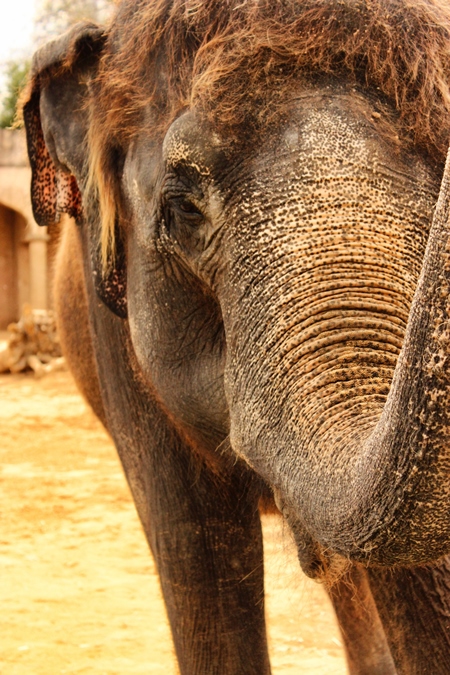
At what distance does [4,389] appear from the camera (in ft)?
38.6

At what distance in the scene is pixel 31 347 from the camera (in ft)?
42.4

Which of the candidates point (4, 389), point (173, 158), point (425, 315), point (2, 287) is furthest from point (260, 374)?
point (2, 287)

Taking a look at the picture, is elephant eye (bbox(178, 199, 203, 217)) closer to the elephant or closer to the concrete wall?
the elephant

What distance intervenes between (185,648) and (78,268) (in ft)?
4.50

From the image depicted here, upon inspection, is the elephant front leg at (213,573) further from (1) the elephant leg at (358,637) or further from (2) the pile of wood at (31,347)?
(2) the pile of wood at (31,347)

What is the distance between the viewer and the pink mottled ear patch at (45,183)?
2.83 metres

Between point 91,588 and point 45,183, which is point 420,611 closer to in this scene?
point 45,183

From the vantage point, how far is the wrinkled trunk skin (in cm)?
147

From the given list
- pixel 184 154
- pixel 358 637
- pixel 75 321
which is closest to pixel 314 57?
pixel 184 154

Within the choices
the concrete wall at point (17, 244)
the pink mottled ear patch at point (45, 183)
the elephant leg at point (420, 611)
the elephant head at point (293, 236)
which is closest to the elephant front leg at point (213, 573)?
the elephant head at point (293, 236)

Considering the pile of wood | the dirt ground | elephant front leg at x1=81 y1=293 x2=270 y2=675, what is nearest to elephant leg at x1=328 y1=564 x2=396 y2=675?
the dirt ground

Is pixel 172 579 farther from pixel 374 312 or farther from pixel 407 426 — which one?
pixel 407 426

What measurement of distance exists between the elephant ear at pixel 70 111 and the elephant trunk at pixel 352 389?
744mm

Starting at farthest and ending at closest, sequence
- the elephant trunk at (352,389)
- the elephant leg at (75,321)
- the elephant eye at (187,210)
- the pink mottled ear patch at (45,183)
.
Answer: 1. the elephant leg at (75,321)
2. the pink mottled ear patch at (45,183)
3. the elephant eye at (187,210)
4. the elephant trunk at (352,389)
